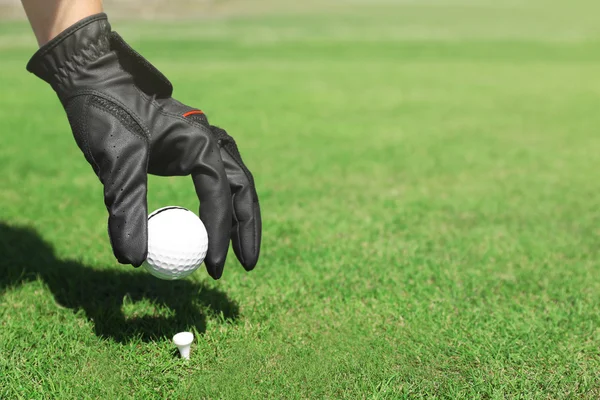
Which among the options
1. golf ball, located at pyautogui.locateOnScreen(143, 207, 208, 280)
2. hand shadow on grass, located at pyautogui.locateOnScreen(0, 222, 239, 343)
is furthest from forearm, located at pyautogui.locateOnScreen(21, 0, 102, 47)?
hand shadow on grass, located at pyautogui.locateOnScreen(0, 222, 239, 343)

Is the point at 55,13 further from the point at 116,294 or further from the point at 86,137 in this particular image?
the point at 116,294

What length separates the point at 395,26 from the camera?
1587 inches

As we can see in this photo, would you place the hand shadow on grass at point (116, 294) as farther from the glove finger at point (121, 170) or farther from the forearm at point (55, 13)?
the forearm at point (55, 13)

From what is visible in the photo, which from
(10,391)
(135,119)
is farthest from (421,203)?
(10,391)

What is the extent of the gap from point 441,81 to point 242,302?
14.6m

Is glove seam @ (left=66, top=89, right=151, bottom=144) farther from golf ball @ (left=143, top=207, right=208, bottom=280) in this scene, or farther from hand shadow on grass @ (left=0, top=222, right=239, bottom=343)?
hand shadow on grass @ (left=0, top=222, right=239, bottom=343)

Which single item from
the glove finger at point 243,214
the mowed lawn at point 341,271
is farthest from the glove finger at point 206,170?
the mowed lawn at point 341,271

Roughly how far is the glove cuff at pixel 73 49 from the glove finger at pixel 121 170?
222 millimetres

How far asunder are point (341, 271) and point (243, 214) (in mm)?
1436

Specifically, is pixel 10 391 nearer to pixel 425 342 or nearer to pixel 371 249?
pixel 425 342

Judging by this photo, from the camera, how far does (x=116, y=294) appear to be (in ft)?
13.1

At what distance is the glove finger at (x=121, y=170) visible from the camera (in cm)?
278

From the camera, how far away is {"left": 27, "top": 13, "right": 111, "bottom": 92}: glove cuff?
2932 mm

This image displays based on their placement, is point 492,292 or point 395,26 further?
point 395,26
